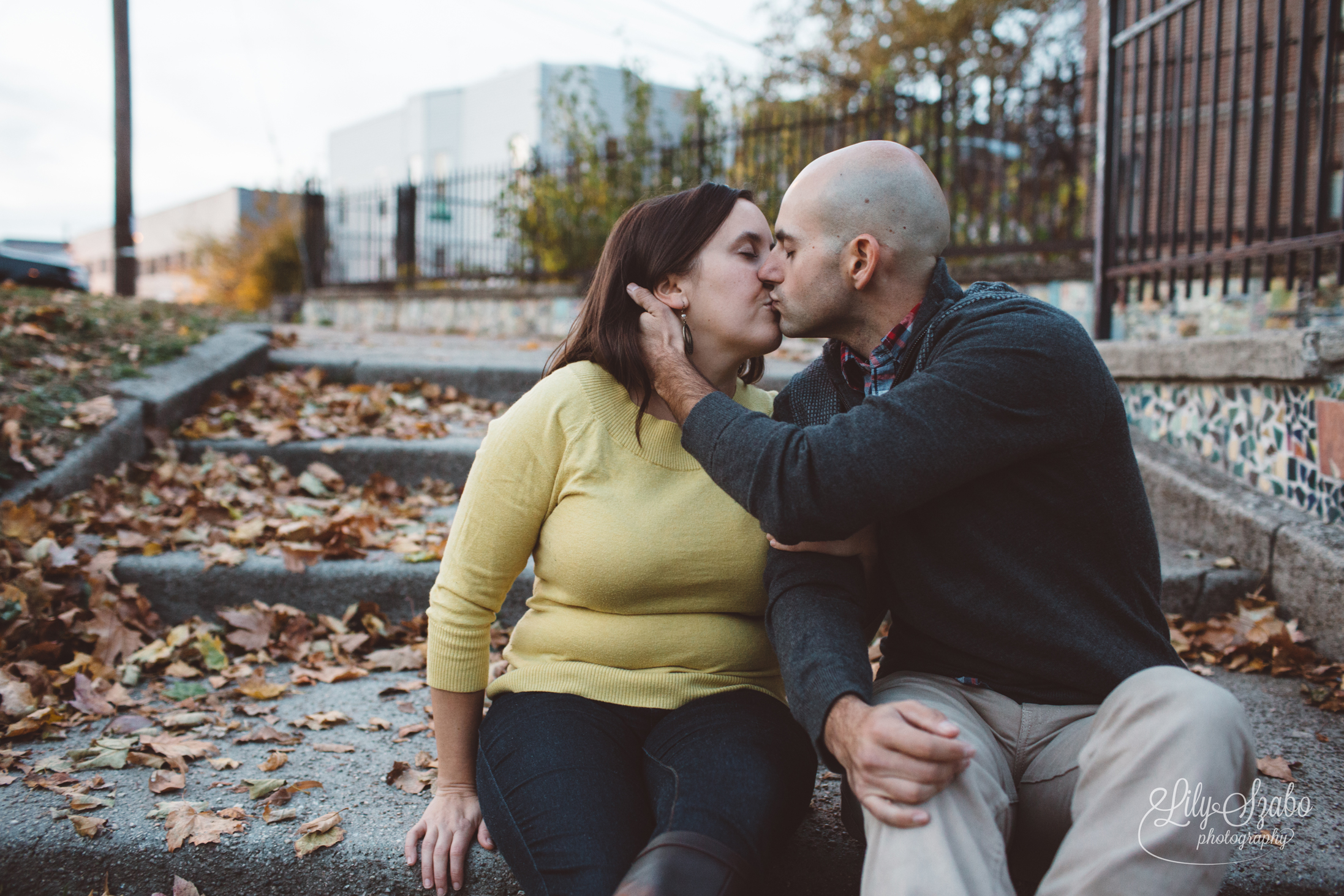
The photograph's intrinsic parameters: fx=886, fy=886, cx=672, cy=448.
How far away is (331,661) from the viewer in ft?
9.20

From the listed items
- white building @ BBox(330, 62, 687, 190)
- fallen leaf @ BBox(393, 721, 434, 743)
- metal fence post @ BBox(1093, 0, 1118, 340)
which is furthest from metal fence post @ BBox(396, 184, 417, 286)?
white building @ BBox(330, 62, 687, 190)

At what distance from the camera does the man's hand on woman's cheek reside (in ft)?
4.37

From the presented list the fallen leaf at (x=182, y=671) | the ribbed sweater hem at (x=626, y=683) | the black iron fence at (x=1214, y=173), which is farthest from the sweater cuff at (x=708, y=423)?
the black iron fence at (x=1214, y=173)

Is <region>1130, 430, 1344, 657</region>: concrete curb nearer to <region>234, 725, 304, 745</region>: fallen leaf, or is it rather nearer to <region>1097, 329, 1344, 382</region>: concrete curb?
<region>1097, 329, 1344, 382</region>: concrete curb

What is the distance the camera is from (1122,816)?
131 centimetres

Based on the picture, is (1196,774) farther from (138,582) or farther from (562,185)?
(562,185)

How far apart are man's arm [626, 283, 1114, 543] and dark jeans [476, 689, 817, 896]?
432 millimetres

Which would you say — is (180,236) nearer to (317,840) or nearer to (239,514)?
(239,514)

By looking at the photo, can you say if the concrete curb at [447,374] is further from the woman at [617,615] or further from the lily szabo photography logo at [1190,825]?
the lily szabo photography logo at [1190,825]

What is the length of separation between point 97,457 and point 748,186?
6.54m

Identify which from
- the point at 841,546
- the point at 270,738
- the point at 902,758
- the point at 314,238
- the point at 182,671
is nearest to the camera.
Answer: the point at 902,758

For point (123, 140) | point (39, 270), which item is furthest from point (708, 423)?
point (39, 270)

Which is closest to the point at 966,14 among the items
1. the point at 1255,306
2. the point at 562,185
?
the point at 562,185

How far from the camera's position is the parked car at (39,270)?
14.7 meters
